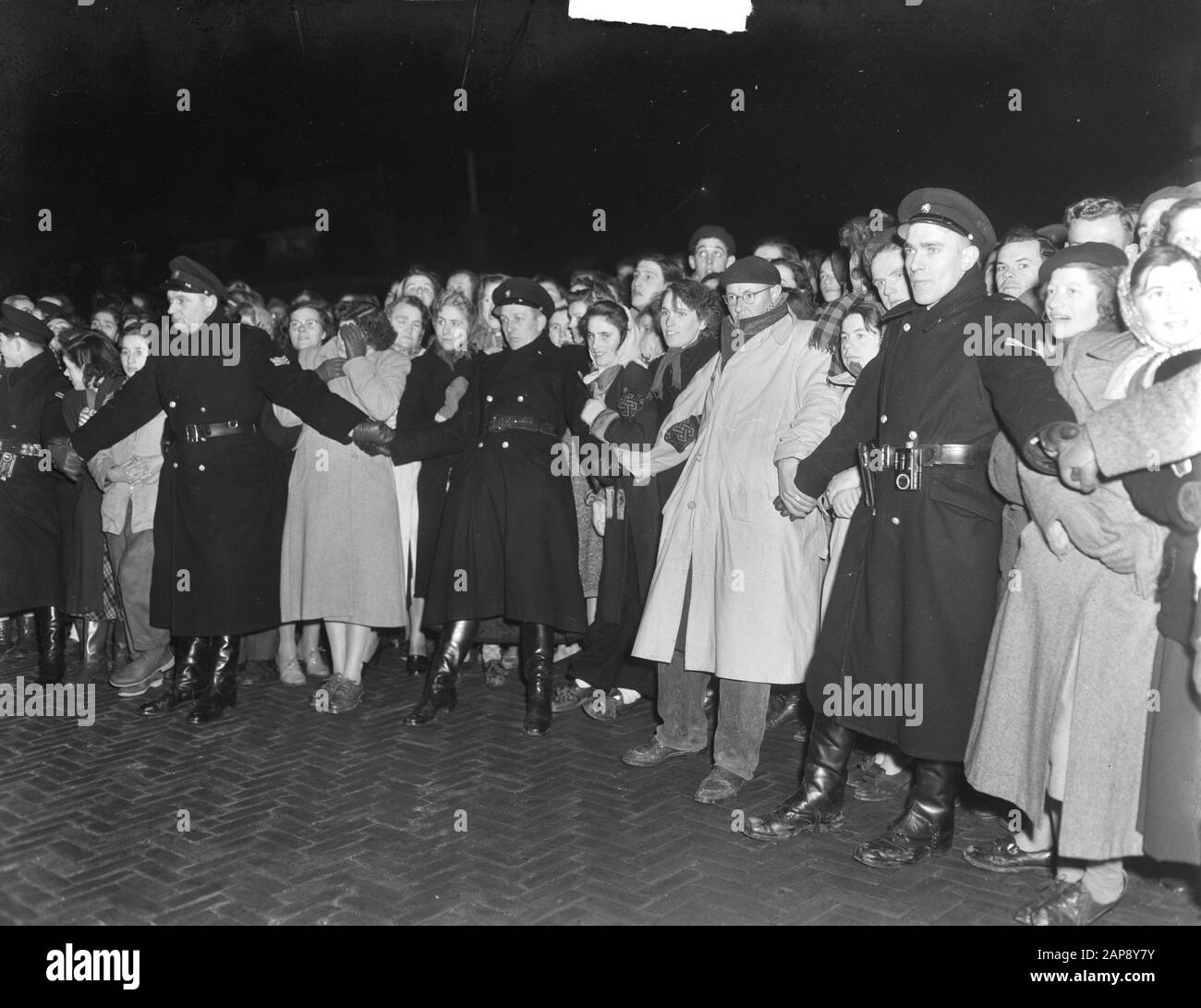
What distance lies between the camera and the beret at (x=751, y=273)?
5023mm

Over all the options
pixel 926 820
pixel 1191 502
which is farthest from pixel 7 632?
pixel 1191 502

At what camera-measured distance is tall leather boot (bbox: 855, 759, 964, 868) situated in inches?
163

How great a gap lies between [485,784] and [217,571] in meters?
2.20

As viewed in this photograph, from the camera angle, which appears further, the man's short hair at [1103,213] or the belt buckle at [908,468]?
the man's short hair at [1103,213]

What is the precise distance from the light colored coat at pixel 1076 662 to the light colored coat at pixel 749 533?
1080 mm

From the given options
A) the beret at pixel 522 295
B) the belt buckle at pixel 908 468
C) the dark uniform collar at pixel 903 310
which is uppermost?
the beret at pixel 522 295

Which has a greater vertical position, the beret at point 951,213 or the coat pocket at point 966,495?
the beret at point 951,213

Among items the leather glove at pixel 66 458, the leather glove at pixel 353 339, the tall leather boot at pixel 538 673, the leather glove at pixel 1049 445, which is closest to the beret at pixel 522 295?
the leather glove at pixel 353 339

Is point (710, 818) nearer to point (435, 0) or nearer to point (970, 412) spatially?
point (970, 412)

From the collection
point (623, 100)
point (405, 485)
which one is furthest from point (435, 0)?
point (405, 485)

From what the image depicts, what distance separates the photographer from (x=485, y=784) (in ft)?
16.8

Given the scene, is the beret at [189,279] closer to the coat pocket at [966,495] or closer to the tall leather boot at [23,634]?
the tall leather boot at [23,634]

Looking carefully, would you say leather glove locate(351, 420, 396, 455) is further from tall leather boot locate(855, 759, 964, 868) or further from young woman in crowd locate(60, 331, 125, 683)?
tall leather boot locate(855, 759, 964, 868)

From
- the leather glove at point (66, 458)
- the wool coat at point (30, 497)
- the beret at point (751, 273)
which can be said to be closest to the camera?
the beret at point (751, 273)
